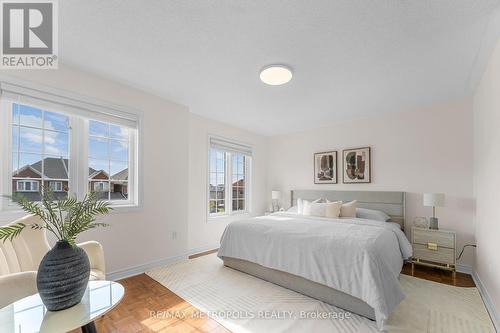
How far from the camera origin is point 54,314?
1264 millimetres

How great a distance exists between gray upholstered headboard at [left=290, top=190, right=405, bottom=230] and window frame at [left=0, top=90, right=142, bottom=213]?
129 inches

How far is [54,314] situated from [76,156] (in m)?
1.90

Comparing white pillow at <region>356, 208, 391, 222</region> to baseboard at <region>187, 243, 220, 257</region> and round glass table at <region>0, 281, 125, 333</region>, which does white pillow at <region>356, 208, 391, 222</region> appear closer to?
baseboard at <region>187, 243, 220, 257</region>

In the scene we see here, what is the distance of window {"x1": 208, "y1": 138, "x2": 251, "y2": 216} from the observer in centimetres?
444

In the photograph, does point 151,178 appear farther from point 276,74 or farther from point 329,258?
point 329,258

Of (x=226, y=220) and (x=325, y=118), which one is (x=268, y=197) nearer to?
(x=226, y=220)

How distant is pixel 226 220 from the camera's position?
15.0 ft

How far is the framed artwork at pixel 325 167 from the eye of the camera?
14.5ft

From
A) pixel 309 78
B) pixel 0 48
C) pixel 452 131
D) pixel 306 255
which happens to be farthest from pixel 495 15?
pixel 0 48

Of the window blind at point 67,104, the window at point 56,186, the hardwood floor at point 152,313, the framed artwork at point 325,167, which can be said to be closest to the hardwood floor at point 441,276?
the hardwood floor at point 152,313

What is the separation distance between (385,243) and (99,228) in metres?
3.23

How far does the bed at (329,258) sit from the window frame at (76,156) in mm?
1475

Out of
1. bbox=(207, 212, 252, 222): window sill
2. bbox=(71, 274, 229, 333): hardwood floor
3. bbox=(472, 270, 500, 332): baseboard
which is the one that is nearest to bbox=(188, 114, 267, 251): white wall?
bbox=(207, 212, 252, 222): window sill

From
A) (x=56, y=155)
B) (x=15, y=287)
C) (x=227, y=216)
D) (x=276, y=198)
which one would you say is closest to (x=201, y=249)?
(x=227, y=216)
